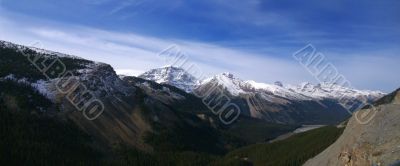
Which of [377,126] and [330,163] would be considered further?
[330,163]

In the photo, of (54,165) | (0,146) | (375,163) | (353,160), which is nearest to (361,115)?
(353,160)

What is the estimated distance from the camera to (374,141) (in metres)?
106

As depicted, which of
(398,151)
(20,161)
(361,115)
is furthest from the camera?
(20,161)

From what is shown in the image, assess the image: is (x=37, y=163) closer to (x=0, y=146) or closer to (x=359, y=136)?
(x=0, y=146)

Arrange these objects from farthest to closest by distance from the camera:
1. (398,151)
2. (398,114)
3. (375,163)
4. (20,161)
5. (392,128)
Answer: (20,161)
(398,114)
(392,128)
(375,163)
(398,151)

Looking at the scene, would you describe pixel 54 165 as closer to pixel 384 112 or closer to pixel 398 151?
pixel 384 112

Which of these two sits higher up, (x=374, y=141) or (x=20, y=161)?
(x=374, y=141)

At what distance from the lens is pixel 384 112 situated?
119 metres

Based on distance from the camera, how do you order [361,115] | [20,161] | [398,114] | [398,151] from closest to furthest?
1. [398,151]
2. [398,114]
3. [361,115]
4. [20,161]

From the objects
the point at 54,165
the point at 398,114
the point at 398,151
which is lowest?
the point at 54,165

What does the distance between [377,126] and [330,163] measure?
92.1 feet

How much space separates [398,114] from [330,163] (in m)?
30.4

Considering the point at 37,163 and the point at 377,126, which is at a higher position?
the point at 377,126

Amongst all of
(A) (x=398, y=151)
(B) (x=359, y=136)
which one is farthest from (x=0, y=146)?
(A) (x=398, y=151)
